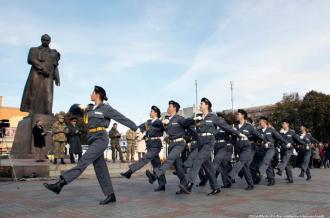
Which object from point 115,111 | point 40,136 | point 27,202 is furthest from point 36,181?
point 115,111

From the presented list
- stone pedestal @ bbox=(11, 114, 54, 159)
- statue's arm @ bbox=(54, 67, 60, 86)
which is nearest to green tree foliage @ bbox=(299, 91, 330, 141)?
statue's arm @ bbox=(54, 67, 60, 86)

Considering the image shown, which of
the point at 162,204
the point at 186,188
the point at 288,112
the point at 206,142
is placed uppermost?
the point at 288,112

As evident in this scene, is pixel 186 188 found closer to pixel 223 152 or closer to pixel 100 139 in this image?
pixel 223 152

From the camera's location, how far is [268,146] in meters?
12.6

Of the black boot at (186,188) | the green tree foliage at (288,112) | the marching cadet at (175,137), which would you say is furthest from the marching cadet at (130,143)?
the green tree foliage at (288,112)

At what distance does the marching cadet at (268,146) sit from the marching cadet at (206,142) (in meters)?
2.31

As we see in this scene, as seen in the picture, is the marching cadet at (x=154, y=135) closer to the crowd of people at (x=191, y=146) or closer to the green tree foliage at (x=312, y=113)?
the crowd of people at (x=191, y=146)

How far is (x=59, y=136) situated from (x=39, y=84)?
4.27 m

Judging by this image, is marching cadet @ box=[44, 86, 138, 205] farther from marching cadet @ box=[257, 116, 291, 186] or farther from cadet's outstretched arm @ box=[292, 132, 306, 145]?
cadet's outstretched arm @ box=[292, 132, 306, 145]

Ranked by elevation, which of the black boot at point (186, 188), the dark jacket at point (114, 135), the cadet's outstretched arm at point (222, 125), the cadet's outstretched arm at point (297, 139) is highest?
the dark jacket at point (114, 135)

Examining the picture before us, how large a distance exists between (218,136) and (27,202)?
542cm

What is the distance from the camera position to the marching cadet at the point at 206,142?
9.75 m

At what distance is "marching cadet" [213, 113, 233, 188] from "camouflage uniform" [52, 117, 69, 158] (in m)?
6.84

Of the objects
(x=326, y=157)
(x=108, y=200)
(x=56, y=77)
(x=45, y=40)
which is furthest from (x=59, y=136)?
(x=326, y=157)
